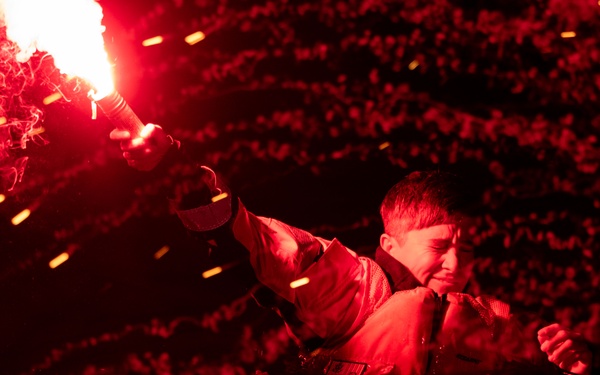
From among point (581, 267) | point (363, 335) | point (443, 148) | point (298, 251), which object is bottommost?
point (581, 267)

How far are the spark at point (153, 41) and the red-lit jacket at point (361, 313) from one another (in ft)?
8.21

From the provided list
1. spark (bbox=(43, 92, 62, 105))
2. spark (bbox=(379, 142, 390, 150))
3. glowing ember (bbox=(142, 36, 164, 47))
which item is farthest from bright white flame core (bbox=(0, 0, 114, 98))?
spark (bbox=(379, 142, 390, 150))

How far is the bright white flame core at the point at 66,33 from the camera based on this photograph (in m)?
2.11

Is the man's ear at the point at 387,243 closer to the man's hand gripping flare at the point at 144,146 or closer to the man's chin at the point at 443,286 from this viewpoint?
the man's chin at the point at 443,286

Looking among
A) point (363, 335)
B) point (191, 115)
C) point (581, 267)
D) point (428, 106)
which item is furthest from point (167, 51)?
point (581, 267)

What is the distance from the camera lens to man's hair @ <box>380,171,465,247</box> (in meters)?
2.79

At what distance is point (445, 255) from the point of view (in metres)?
2.73

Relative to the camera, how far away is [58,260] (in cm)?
425

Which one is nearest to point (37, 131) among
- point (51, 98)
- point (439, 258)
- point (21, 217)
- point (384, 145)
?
point (51, 98)

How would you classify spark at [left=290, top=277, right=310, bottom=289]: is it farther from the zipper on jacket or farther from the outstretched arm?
the zipper on jacket

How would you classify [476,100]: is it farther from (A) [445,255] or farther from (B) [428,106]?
(A) [445,255]

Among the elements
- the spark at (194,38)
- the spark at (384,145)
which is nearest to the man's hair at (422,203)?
the spark at (384,145)

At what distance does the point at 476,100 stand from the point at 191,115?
8.97 feet

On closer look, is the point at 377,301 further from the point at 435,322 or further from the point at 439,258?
the point at 439,258
